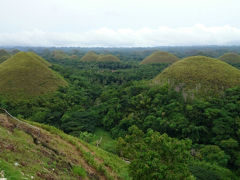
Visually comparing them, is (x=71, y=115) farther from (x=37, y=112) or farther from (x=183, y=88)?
(x=183, y=88)

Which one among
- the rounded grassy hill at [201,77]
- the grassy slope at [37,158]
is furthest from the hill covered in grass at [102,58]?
the grassy slope at [37,158]

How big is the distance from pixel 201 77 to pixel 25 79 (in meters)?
27.4

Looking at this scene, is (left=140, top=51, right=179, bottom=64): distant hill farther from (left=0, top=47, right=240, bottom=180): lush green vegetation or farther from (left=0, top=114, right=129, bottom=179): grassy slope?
(left=0, top=114, right=129, bottom=179): grassy slope

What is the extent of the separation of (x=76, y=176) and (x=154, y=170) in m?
2.43

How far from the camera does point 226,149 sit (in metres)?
12.7

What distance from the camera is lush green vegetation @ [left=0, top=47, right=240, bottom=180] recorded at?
5.67 metres

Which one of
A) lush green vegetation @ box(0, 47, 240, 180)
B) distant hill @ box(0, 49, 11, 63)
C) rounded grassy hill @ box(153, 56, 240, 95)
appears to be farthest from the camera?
distant hill @ box(0, 49, 11, 63)

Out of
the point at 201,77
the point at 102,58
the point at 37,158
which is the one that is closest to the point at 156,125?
the point at 201,77

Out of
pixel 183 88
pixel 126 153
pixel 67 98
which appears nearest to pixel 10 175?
pixel 126 153

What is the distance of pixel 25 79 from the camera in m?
27.2

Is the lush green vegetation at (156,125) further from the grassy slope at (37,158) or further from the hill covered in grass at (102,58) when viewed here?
the hill covered in grass at (102,58)

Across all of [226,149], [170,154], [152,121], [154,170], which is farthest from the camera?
[152,121]

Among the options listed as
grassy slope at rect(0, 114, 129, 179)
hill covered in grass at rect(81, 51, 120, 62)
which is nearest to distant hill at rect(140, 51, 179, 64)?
hill covered in grass at rect(81, 51, 120, 62)

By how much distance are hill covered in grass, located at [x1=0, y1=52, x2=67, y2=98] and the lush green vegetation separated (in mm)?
1947
